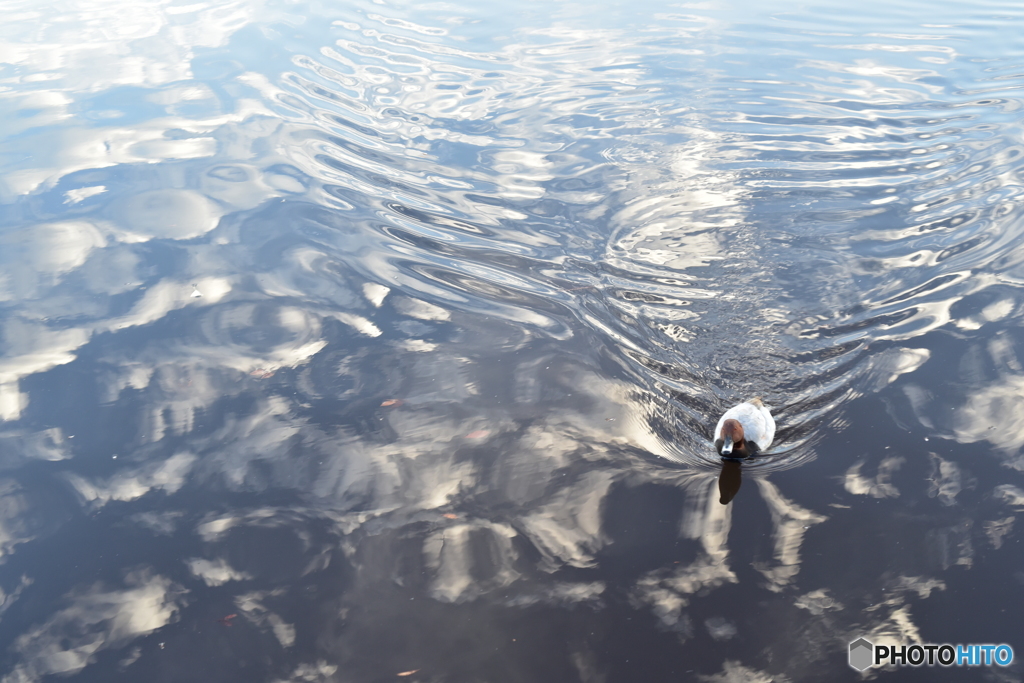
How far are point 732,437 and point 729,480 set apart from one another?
0.35 m

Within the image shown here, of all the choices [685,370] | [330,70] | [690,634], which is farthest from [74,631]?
[330,70]

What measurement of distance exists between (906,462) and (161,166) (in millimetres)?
10493

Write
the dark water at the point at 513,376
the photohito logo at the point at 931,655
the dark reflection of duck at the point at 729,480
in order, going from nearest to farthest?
the photohito logo at the point at 931,655 → the dark water at the point at 513,376 → the dark reflection of duck at the point at 729,480

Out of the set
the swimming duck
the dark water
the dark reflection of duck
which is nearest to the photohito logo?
the dark water

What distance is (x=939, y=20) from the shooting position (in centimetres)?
1562

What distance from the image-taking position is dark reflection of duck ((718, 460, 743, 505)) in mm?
5565

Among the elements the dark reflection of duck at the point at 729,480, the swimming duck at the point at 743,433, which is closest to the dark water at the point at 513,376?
the dark reflection of duck at the point at 729,480

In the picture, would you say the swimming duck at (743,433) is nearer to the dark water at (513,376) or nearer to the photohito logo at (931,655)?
the dark water at (513,376)

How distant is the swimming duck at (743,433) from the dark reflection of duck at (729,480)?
76 millimetres

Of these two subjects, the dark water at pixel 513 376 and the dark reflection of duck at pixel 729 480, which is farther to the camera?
the dark reflection of duck at pixel 729 480

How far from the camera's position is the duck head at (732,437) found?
220 inches

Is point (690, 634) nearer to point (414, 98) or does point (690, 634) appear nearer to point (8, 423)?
point (8, 423)

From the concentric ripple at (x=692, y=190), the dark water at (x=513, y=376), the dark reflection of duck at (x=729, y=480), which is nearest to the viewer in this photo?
the dark water at (x=513, y=376)

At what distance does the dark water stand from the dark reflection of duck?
0.05 meters
